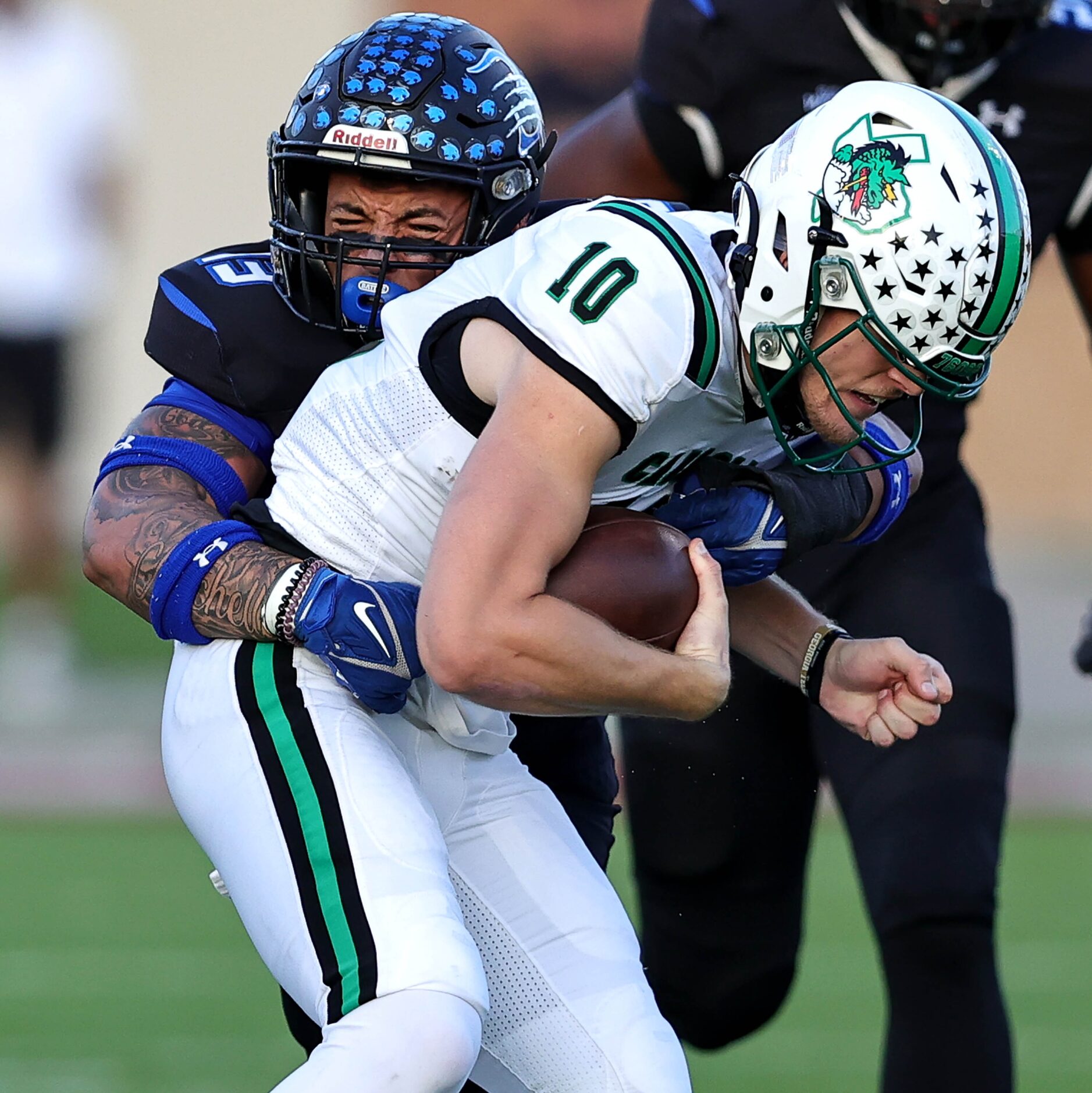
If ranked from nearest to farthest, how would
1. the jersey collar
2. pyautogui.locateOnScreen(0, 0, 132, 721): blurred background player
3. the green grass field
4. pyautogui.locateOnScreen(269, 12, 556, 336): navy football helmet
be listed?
pyautogui.locateOnScreen(269, 12, 556, 336): navy football helmet < the jersey collar < the green grass field < pyautogui.locateOnScreen(0, 0, 132, 721): blurred background player

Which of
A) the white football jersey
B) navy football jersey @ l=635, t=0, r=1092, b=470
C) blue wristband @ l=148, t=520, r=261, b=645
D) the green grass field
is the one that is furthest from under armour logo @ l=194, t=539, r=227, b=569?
the green grass field

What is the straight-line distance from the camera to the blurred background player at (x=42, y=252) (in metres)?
9.45

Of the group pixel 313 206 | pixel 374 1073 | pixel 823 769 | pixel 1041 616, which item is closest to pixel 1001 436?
pixel 1041 616

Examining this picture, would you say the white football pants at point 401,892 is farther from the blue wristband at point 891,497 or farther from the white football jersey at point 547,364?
the blue wristband at point 891,497

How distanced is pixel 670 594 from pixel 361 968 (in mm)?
628

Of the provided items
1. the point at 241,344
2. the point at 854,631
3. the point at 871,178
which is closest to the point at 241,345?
the point at 241,344

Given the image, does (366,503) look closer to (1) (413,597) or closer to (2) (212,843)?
(1) (413,597)

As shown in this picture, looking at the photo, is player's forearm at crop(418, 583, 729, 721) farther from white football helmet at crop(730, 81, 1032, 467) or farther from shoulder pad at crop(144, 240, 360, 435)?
shoulder pad at crop(144, 240, 360, 435)

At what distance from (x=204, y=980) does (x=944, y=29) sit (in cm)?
320

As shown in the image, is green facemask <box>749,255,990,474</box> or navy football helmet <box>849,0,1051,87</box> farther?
navy football helmet <box>849,0,1051,87</box>

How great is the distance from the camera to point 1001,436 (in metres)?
13.2

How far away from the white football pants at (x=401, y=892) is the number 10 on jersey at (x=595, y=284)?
2.14 ft

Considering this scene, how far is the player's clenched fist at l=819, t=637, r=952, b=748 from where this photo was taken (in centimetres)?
304

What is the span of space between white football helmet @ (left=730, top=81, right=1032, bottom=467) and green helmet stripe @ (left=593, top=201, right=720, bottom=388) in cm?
6
